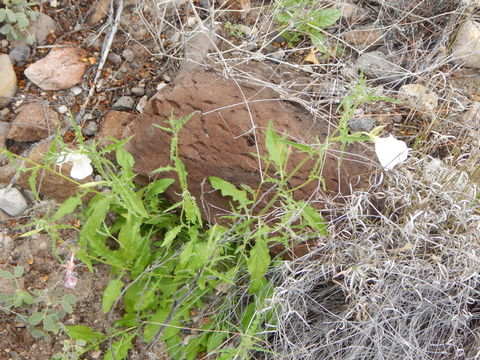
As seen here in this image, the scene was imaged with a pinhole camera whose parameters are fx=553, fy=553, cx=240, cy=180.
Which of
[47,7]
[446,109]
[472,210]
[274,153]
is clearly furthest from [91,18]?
[472,210]

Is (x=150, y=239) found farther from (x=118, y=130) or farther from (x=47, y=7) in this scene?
(x=47, y=7)

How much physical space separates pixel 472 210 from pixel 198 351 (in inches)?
48.1

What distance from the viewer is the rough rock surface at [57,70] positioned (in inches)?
100.0

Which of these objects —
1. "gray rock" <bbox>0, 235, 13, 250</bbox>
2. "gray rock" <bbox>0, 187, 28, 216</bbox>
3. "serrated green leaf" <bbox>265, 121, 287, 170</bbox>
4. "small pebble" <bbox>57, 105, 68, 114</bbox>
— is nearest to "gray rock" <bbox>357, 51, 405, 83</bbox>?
"serrated green leaf" <bbox>265, 121, 287, 170</bbox>

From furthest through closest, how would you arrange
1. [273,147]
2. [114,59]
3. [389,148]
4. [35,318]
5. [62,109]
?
[114,59] < [62,109] < [35,318] < [273,147] < [389,148]

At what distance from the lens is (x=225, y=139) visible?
7.46 feet

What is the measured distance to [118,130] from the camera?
97.5 inches

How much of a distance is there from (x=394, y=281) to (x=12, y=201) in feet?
5.17

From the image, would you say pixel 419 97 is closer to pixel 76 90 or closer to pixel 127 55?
pixel 127 55

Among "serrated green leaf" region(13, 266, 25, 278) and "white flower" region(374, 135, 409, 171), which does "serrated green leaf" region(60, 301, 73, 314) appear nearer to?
"serrated green leaf" region(13, 266, 25, 278)

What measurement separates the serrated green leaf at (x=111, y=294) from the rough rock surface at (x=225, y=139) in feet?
1.44

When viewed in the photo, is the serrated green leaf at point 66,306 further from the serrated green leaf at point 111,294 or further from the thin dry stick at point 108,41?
the thin dry stick at point 108,41

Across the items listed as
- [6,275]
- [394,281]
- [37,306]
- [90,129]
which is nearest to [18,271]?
[6,275]

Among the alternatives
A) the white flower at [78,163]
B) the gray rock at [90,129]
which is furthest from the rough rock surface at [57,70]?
the white flower at [78,163]
